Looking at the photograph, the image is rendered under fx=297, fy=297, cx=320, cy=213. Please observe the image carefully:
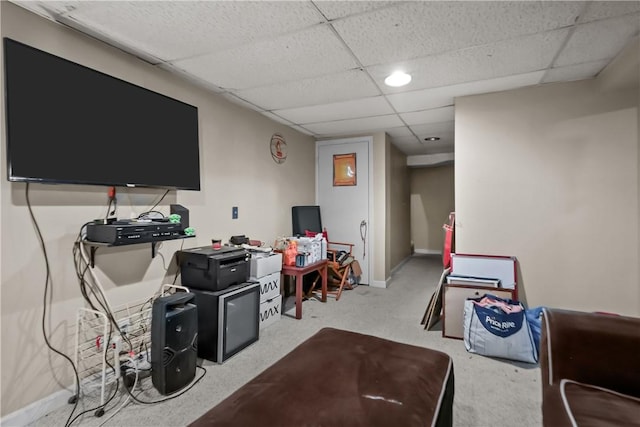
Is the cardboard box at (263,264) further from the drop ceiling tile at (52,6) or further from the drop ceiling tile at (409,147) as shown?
the drop ceiling tile at (409,147)

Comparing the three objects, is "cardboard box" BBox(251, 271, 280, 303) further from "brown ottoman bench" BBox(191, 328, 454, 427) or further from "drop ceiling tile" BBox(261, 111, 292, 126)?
"drop ceiling tile" BBox(261, 111, 292, 126)

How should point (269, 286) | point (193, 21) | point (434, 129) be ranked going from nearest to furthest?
point (193, 21)
point (269, 286)
point (434, 129)

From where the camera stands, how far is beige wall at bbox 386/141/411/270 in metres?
5.17

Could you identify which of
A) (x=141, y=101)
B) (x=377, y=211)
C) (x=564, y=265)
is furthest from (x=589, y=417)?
(x=377, y=211)

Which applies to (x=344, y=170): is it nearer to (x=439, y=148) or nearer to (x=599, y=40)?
(x=439, y=148)

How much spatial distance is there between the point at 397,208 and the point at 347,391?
189 inches

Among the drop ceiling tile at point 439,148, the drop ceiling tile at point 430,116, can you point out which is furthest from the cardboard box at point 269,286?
the drop ceiling tile at point 439,148

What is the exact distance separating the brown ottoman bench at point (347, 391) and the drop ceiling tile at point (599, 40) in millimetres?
2278

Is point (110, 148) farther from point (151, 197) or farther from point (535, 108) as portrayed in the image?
point (535, 108)

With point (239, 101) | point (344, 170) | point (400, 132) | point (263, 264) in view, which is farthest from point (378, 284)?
point (239, 101)

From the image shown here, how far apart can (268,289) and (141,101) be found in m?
2.03

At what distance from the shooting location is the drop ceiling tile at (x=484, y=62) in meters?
2.09

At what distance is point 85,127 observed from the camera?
76.9 inches

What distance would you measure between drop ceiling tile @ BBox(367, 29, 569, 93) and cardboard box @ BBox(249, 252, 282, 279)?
79.8 inches
